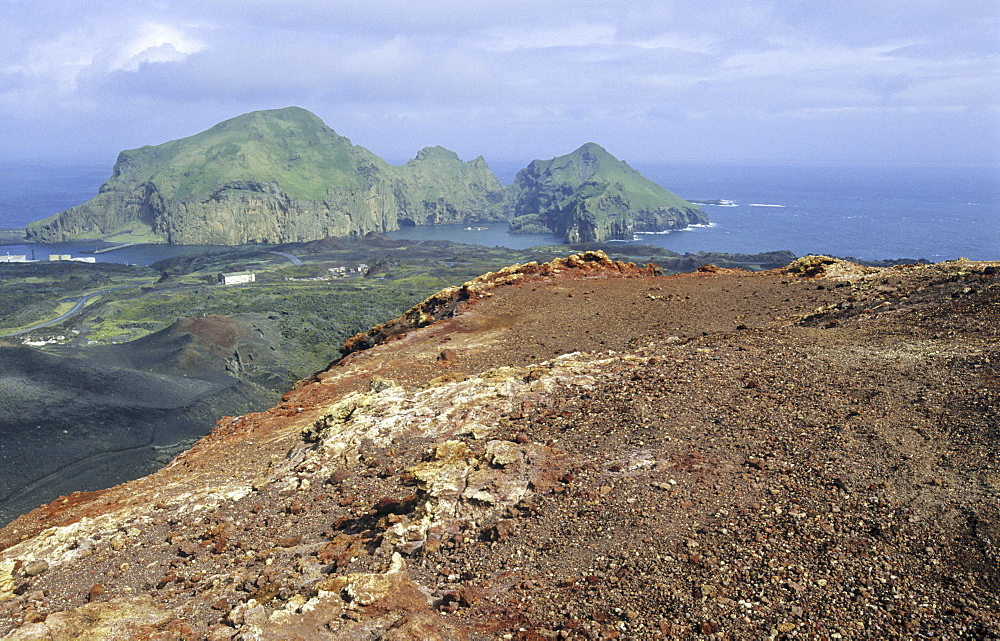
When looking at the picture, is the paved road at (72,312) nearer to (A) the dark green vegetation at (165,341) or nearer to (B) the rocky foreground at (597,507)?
(A) the dark green vegetation at (165,341)

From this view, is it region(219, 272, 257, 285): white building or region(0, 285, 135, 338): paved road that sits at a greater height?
region(219, 272, 257, 285): white building

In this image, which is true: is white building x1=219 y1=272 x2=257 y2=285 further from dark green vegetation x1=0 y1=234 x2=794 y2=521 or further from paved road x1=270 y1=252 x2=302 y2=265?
paved road x1=270 y1=252 x2=302 y2=265

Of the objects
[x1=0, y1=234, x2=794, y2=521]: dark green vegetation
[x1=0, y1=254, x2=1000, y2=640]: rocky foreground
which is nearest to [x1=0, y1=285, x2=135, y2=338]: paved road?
[x1=0, y1=234, x2=794, y2=521]: dark green vegetation

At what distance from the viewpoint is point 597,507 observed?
8.92 meters

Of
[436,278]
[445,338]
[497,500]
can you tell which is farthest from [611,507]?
[436,278]

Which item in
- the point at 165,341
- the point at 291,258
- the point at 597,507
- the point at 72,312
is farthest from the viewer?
the point at 291,258

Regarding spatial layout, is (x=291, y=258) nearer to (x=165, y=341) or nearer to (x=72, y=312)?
(x=72, y=312)

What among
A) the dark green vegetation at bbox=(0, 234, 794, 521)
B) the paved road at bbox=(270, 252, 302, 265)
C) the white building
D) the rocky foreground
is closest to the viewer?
the rocky foreground

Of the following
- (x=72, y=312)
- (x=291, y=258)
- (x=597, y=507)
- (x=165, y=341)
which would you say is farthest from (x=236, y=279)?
(x=597, y=507)

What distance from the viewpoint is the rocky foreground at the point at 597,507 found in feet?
23.0

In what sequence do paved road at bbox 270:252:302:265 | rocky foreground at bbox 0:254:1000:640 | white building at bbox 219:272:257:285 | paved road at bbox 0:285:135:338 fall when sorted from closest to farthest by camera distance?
rocky foreground at bbox 0:254:1000:640, paved road at bbox 0:285:135:338, white building at bbox 219:272:257:285, paved road at bbox 270:252:302:265

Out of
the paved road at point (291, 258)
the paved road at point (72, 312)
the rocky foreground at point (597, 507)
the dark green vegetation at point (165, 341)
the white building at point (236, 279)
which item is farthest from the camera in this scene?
the paved road at point (291, 258)

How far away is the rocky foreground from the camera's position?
7.01 metres

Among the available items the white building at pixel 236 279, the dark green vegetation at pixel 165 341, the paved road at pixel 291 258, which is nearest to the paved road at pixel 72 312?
the dark green vegetation at pixel 165 341
